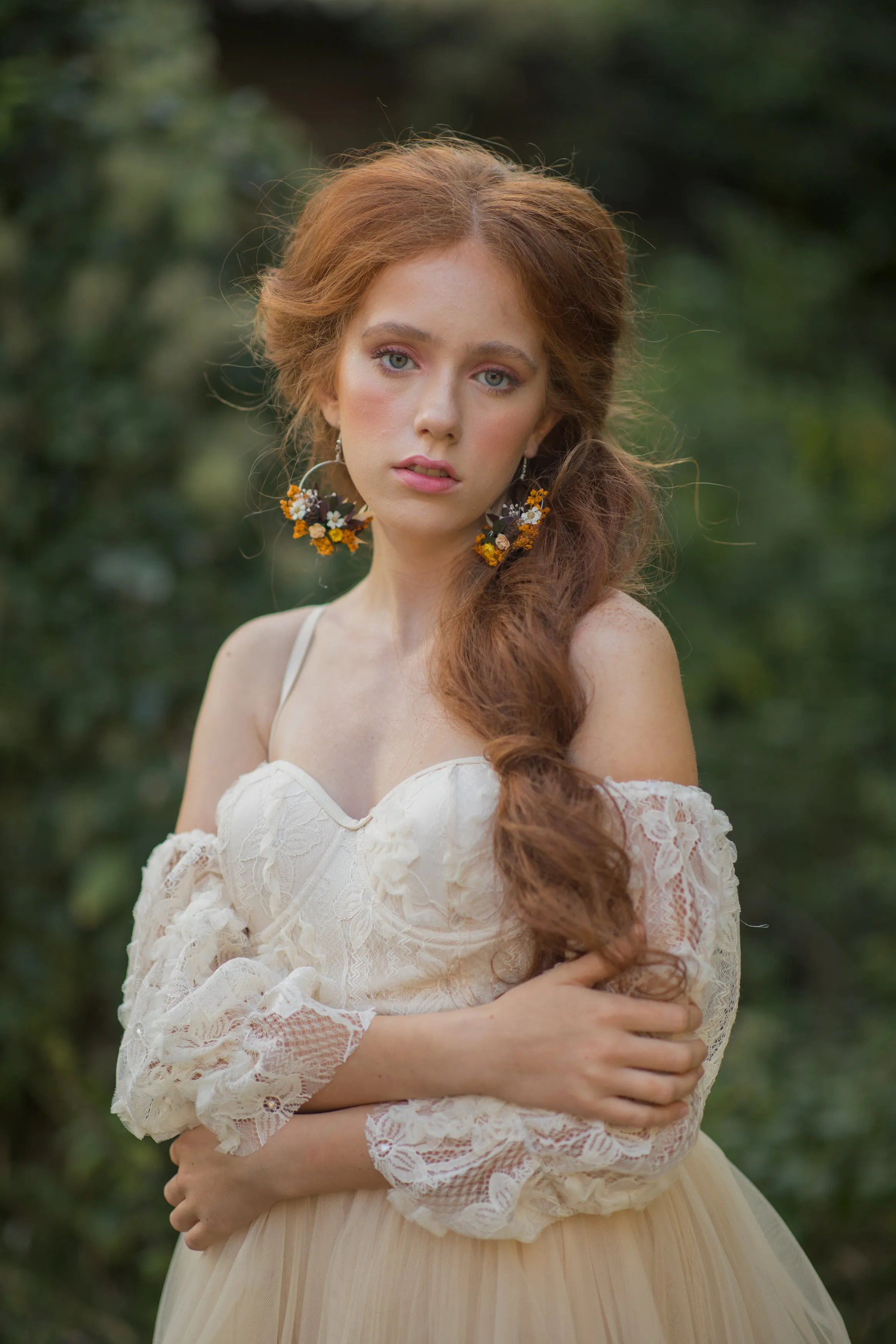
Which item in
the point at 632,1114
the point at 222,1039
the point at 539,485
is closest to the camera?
the point at 632,1114

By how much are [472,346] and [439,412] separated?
0.11 m

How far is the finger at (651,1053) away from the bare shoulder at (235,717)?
779 millimetres

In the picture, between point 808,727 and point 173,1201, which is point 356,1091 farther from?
point 808,727

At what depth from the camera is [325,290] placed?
1885 millimetres

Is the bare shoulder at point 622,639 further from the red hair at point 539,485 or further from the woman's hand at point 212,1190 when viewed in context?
the woman's hand at point 212,1190

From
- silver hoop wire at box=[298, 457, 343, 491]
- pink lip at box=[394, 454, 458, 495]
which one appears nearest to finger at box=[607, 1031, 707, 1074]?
pink lip at box=[394, 454, 458, 495]

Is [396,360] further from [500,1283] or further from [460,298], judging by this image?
[500,1283]

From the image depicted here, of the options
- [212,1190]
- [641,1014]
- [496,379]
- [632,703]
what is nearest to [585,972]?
[641,1014]

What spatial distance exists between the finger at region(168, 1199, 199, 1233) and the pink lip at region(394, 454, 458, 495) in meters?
1.12

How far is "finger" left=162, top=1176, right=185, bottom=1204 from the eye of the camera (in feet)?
5.90

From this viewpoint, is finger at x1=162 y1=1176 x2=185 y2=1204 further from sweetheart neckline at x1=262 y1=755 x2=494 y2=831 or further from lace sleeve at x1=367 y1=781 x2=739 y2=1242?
sweetheart neckline at x1=262 y1=755 x2=494 y2=831

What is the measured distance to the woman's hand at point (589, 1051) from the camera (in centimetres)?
154

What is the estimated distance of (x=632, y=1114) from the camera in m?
1.54

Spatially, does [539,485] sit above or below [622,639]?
above
